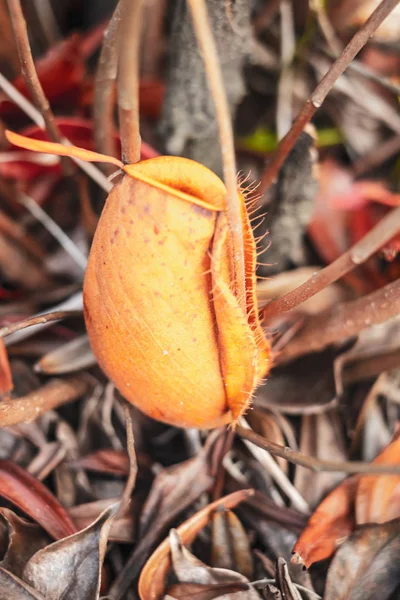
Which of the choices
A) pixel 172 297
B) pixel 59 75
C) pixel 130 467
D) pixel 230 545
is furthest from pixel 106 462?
pixel 59 75

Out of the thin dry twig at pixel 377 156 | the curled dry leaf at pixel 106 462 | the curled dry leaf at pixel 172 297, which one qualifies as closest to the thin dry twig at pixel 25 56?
the curled dry leaf at pixel 172 297

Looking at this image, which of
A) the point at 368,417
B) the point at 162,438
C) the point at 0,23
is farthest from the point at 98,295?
the point at 0,23

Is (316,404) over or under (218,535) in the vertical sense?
over

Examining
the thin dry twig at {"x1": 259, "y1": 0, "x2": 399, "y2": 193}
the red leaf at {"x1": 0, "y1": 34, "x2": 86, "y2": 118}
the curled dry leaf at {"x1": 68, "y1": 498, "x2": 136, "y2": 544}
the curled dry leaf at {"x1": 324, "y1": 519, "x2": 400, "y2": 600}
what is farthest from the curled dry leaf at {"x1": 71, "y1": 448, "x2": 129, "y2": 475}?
the red leaf at {"x1": 0, "y1": 34, "x2": 86, "y2": 118}

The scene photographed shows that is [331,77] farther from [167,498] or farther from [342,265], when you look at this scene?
[167,498]

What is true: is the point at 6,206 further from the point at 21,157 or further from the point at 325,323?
the point at 325,323
